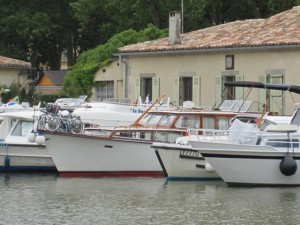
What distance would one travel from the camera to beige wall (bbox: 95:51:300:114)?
40438mm

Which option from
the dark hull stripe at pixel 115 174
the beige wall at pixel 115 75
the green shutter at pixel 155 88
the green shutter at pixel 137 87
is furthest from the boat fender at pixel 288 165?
the beige wall at pixel 115 75

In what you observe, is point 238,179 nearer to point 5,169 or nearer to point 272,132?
point 272,132

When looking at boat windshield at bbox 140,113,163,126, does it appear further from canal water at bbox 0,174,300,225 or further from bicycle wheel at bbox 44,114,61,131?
bicycle wheel at bbox 44,114,61,131

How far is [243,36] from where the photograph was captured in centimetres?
4378

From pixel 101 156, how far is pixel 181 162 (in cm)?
307

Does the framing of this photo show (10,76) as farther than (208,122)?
Yes

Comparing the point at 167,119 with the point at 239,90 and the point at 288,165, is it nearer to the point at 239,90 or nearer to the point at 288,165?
the point at 288,165

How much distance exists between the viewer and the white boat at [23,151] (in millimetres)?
35719

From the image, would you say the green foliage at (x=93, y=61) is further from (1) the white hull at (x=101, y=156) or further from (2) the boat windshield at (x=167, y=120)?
(1) the white hull at (x=101, y=156)

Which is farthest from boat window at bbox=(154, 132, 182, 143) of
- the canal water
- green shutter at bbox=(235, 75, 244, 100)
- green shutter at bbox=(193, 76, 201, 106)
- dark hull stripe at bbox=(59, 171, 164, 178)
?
green shutter at bbox=(193, 76, 201, 106)

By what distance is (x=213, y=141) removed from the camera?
30047mm

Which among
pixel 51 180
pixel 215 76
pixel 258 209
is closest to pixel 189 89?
pixel 215 76

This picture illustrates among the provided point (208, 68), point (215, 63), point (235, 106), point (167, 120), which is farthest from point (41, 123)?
point (208, 68)

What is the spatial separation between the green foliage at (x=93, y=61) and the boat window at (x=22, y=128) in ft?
48.4
